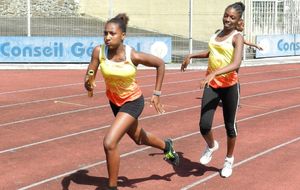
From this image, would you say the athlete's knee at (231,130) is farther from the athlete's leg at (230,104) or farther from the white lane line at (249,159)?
the white lane line at (249,159)

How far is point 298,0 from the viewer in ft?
87.5

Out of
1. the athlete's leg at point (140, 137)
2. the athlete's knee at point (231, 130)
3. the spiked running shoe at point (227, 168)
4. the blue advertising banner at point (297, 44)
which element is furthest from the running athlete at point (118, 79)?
the blue advertising banner at point (297, 44)

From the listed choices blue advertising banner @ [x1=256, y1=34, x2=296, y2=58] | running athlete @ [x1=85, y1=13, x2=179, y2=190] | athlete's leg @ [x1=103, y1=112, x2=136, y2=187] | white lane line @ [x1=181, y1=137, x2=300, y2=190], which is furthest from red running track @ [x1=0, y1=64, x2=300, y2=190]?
blue advertising banner @ [x1=256, y1=34, x2=296, y2=58]

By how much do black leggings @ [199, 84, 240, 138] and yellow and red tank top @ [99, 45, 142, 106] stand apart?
106 centimetres

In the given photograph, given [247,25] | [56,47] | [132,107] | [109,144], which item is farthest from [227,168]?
[247,25]

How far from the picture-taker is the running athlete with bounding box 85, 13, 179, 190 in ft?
18.0

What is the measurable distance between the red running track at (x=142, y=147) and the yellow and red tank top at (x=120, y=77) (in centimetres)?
111

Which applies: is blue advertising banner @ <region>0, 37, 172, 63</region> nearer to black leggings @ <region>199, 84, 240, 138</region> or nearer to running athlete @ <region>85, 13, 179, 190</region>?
black leggings @ <region>199, 84, 240, 138</region>

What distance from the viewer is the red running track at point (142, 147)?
6.53 m

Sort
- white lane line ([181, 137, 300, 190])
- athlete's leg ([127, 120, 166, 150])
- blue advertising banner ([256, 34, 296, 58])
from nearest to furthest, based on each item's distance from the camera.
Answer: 1. athlete's leg ([127, 120, 166, 150])
2. white lane line ([181, 137, 300, 190])
3. blue advertising banner ([256, 34, 296, 58])

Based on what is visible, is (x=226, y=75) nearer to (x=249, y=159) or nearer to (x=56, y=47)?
(x=249, y=159)

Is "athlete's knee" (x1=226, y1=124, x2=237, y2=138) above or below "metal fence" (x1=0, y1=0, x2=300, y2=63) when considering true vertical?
below

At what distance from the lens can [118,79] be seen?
566cm

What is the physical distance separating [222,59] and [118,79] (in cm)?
141
